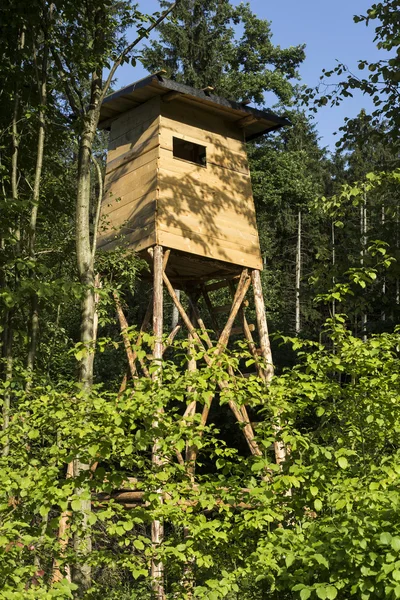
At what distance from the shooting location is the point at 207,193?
1279 centimetres

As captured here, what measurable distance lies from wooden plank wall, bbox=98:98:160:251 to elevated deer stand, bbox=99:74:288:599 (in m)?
0.02

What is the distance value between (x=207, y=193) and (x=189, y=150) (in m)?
1.69

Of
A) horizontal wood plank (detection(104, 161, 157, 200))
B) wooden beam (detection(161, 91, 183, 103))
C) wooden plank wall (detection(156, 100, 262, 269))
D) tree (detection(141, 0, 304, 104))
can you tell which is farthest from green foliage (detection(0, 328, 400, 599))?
tree (detection(141, 0, 304, 104))

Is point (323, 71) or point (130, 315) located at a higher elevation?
point (323, 71)

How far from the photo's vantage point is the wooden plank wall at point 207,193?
12.1m

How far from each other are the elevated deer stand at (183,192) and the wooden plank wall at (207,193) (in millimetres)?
17

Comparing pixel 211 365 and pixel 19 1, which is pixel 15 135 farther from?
pixel 211 365

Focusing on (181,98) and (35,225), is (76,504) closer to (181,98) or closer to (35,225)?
(35,225)

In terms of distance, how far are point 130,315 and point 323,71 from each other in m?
16.6

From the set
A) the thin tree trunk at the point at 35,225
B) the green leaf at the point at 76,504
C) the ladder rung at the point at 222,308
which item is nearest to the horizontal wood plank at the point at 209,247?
the ladder rung at the point at 222,308

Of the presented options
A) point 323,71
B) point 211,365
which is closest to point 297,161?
point 323,71

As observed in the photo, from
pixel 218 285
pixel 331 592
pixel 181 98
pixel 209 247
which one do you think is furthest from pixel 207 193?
pixel 331 592

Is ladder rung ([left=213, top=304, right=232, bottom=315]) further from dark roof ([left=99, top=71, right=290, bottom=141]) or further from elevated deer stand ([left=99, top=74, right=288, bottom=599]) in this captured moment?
dark roof ([left=99, top=71, right=290, bottom=141])

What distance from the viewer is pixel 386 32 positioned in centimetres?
1248
